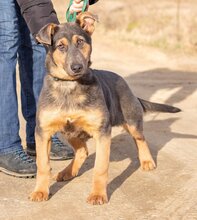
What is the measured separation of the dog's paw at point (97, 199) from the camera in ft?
17.1

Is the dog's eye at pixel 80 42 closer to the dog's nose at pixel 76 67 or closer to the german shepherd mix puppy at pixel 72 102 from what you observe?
the german shepherd mix puppy at pixel 72 102

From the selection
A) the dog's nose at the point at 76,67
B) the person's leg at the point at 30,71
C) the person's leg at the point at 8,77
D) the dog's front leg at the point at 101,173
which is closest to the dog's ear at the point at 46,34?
the dog's nose at the point at 76,67

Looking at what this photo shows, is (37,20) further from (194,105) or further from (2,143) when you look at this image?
(194,105)

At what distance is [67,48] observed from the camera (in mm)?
5359

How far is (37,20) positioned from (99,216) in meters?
2.09

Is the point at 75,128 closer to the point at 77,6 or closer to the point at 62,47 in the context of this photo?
the point at 62,47

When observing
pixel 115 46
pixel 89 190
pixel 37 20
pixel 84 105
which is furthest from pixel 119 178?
pixel 115 46

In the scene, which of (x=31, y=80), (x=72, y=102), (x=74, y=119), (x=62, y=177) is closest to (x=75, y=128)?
(x=74, y=119)

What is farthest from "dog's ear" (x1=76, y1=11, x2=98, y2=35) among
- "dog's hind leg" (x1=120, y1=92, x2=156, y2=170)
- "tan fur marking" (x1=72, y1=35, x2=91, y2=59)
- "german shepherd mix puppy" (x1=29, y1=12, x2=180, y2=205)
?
"dog's hind leg" (x1=120, y1=92, x2=156, y2=170)

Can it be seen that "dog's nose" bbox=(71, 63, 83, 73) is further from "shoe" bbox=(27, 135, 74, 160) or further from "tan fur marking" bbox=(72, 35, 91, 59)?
"shoe" bbox=(27, 135, 74, 160)

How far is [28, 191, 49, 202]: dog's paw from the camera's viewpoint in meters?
5.33

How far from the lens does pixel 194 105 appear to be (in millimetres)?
9617

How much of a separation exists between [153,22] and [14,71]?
45.0 ft

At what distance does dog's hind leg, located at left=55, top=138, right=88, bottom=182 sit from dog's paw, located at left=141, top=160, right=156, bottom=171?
61 cm
